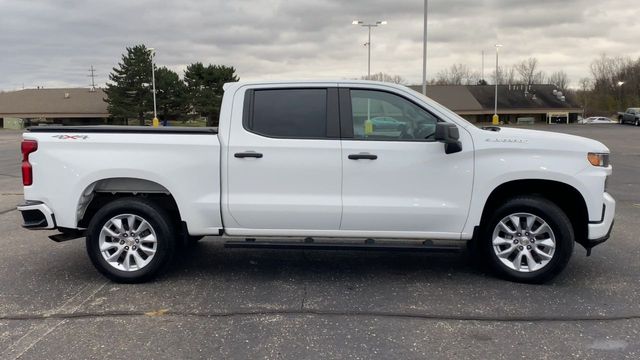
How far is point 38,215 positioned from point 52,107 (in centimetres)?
7043

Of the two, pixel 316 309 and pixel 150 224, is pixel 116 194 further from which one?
pixel 316 309

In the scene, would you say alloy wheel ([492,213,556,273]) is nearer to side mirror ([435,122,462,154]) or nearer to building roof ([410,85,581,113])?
side mirror ([435,122,462,154])


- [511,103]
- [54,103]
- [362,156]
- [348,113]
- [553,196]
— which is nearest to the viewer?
[362,156]

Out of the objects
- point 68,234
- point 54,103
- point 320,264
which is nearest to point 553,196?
point 320,264

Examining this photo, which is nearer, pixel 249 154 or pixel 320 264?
pixel 249 154

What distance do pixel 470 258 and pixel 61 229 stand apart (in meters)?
4.32

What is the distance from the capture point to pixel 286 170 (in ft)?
16.2

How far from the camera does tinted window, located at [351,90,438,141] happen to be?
5004 mm

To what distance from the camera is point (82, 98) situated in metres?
69.3

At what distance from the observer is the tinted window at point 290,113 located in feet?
16.5

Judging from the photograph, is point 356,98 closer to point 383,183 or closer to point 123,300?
point 383,183

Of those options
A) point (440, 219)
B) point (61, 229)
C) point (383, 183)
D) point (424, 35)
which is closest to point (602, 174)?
point (440, 219)

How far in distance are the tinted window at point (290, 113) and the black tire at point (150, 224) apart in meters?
1.26

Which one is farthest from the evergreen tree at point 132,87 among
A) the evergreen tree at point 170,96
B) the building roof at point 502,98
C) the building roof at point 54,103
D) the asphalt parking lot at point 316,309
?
the asphalt parking lot at point 316,309
